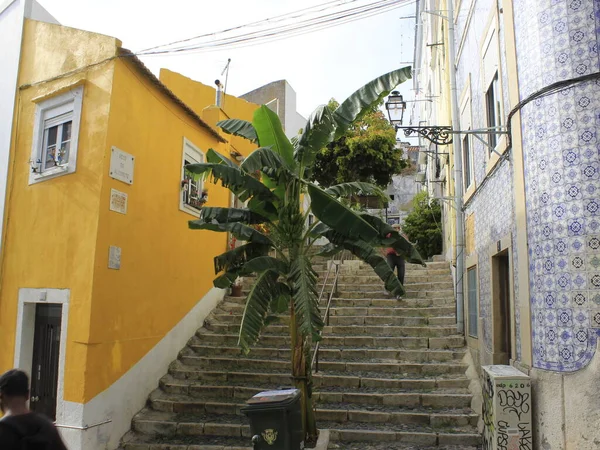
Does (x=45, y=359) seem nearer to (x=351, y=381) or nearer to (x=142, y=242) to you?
(x=142, y=242)

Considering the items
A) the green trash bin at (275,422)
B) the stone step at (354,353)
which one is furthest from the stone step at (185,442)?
the stone step at (354,353)

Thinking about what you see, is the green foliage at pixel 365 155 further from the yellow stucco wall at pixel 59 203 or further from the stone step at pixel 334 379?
the yellow stucco wall at pixel 59 203

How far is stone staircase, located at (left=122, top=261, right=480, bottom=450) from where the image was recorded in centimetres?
800

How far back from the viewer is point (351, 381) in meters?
9.19

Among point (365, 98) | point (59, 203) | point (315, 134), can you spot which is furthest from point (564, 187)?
point (59, 203)

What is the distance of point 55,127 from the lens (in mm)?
9547

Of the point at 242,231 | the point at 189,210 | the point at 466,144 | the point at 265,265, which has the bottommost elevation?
the point at 265,265

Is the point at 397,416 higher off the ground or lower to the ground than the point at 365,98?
lower

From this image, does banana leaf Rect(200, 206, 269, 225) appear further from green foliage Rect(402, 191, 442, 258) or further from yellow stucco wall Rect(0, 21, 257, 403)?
green foliage Rect(402, 191, 442, 258)

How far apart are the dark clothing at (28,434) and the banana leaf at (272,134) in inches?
191

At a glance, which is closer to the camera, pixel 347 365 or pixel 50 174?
pixel 50 174

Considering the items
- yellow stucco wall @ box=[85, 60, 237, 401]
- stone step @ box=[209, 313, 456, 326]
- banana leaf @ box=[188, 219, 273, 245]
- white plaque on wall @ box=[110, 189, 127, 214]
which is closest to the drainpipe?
stone step @ box=[209, 313, 456, 326]

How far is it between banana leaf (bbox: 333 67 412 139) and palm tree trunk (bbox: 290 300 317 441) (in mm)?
2812

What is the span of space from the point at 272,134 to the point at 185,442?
4858 mm
